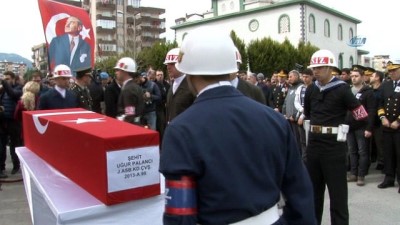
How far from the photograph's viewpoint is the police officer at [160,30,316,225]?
1.67 metres

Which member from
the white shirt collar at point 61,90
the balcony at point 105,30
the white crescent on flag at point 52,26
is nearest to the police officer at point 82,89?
the white shirt collar at point 61,90

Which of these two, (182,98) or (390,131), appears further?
(390,131)

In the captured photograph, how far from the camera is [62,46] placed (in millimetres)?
7879

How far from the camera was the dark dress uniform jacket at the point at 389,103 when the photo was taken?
7141 millimetres

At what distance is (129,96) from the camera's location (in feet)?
18.9

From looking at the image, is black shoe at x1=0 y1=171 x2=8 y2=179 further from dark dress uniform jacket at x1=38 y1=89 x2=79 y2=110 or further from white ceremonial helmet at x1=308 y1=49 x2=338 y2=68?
white ceremonial helmet at x1=308 y1=49 x2=338 y2=68

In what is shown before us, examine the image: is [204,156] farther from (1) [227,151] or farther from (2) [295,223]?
(2) [295,223]

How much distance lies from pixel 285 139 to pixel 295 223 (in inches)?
16.0

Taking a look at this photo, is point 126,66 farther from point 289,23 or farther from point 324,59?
point 289,23

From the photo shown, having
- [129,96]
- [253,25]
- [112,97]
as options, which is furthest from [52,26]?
[253,25]

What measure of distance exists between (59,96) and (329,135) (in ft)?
13.0

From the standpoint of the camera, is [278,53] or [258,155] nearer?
[258,155]

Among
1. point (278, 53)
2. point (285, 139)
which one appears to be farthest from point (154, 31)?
point (285, 139)

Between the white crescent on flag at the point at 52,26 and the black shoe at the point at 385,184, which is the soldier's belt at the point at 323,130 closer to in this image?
the black shoe at the point at 385,184
